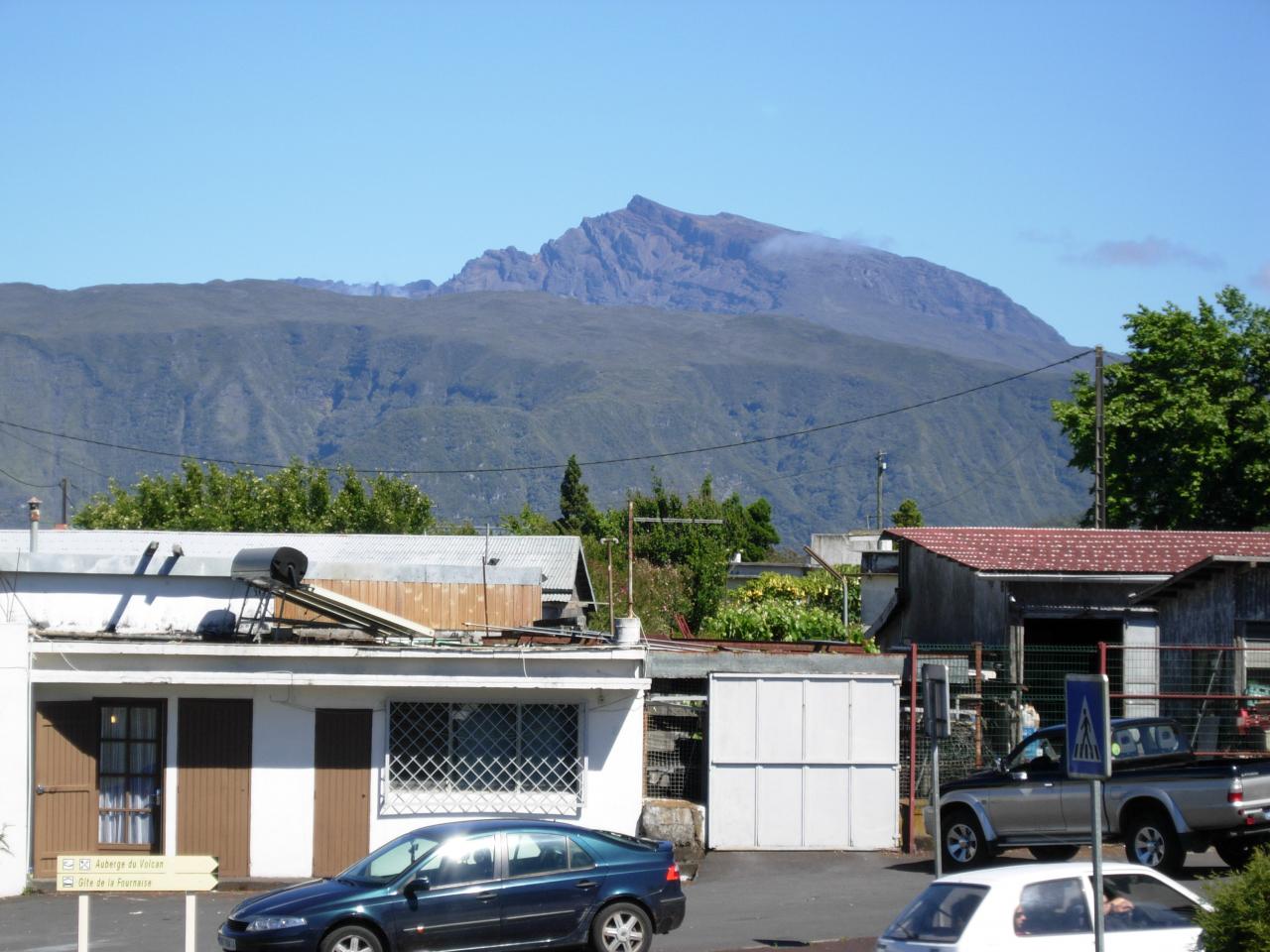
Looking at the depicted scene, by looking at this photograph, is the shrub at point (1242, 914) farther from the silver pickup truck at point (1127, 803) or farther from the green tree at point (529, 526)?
the green tree at point (529, 526)

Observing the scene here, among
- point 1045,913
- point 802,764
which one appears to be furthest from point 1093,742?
point 802,764

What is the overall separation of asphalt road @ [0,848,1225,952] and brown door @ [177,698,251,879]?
86cm

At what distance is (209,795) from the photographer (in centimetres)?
1969

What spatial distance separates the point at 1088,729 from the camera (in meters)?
10.8

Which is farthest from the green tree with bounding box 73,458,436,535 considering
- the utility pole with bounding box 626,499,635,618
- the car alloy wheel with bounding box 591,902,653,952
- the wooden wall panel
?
the car alloy wheel with bounding box 591,902,653,952

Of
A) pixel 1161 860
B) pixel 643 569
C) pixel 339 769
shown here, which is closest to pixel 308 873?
pixel 339 769

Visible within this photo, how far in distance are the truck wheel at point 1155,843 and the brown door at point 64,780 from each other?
12.7 metres

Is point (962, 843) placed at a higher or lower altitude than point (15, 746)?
lower

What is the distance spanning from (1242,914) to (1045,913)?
1397 millimetres

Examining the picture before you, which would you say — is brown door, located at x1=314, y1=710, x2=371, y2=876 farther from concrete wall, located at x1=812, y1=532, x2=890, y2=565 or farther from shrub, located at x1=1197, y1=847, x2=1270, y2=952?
concrete wall, located at x1=812, y1=532, x2=890, y2=565

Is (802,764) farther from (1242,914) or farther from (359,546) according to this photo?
(359,546)

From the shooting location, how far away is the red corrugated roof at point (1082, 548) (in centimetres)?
2622

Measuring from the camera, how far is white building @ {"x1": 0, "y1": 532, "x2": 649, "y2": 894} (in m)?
19.4

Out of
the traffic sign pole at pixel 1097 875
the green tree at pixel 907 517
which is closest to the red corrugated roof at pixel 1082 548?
the traffic sign pole at pixel 1097 875
